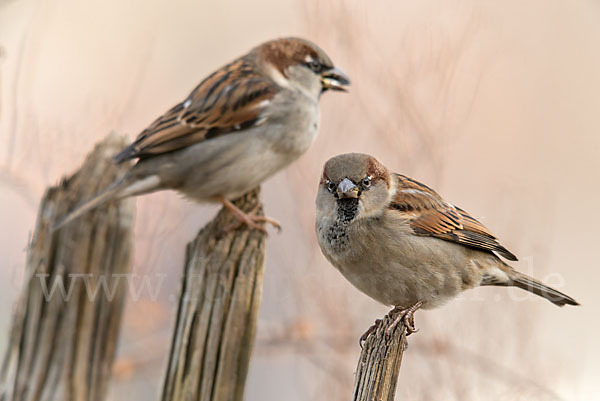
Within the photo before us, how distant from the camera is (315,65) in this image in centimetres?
312

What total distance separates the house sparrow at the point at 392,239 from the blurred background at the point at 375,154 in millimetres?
532

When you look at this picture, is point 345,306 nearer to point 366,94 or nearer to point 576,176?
point 366,94

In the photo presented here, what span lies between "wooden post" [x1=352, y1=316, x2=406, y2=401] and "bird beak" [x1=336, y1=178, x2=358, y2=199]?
1.79 feet

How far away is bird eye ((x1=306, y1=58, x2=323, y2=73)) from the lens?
10.2 feet

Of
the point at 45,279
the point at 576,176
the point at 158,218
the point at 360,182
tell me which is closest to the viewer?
the point at 45,279

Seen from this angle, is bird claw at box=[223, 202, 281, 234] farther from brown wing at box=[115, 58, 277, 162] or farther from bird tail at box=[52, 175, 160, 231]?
brown wing at box=[115, 58, 277, 162]

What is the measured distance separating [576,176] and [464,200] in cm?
87

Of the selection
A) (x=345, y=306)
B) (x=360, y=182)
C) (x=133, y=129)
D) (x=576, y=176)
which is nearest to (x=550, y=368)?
(x=345, y=306)

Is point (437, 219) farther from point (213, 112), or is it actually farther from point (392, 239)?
point (213, 112)

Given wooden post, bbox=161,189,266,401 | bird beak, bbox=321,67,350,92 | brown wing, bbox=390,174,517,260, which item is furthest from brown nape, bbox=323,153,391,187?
bird beak, bbox=321,67,350,92

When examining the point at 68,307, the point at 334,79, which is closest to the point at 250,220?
the point at 68,307

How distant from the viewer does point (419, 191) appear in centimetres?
244

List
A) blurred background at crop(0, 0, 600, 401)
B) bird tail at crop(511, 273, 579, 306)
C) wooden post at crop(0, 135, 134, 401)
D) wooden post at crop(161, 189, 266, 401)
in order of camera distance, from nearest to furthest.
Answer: wooden post at crop(161, 189, 266, 401) < wooden post at crop(0, 135, 134, 401) < bird tail at crop(511, 273, 579, 306) < blurred background at crop(0, 0, 600, 401)

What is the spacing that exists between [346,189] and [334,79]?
3.71ft
